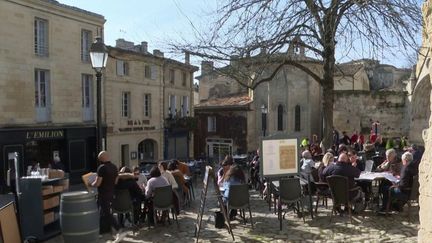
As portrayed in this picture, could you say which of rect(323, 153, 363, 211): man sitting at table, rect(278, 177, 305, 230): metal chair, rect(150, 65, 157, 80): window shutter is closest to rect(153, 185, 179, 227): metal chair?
rect(278, 177, 305, 230): metal chair

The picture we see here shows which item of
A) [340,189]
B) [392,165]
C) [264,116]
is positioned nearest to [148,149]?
[264,116]

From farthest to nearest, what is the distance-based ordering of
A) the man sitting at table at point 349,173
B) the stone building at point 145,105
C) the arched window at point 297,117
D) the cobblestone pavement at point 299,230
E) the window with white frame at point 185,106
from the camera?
1. the window with white frame at point 185,106
2. the arched window at point 297,117
3. the stone building at point 145,105
4. the man sitting at table at point 349,173
5. the cobblestone pavement at point 299,230

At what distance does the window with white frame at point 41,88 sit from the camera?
19869 mm

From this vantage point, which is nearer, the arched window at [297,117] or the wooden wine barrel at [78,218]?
the wooden wine barrel at [78,218]

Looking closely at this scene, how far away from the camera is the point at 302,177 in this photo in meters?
10.2

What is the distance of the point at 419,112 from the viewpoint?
83.5ft

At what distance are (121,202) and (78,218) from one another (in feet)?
5.17

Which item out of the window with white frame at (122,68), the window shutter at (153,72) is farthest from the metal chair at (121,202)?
the window shutter at (153,72)

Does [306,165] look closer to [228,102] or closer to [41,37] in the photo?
[41,37]

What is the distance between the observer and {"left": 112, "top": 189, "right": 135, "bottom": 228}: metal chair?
831cm

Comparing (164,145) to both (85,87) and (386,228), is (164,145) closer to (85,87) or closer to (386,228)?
(85,87)

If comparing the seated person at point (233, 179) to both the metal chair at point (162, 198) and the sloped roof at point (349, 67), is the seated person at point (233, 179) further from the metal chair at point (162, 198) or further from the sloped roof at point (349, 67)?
the sloped roof at point (349, 67)

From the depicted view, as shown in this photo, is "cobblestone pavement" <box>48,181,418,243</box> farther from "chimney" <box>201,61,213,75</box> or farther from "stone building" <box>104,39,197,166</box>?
"stone building" <box>104,39,197,166</box>

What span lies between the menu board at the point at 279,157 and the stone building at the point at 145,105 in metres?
12.8
